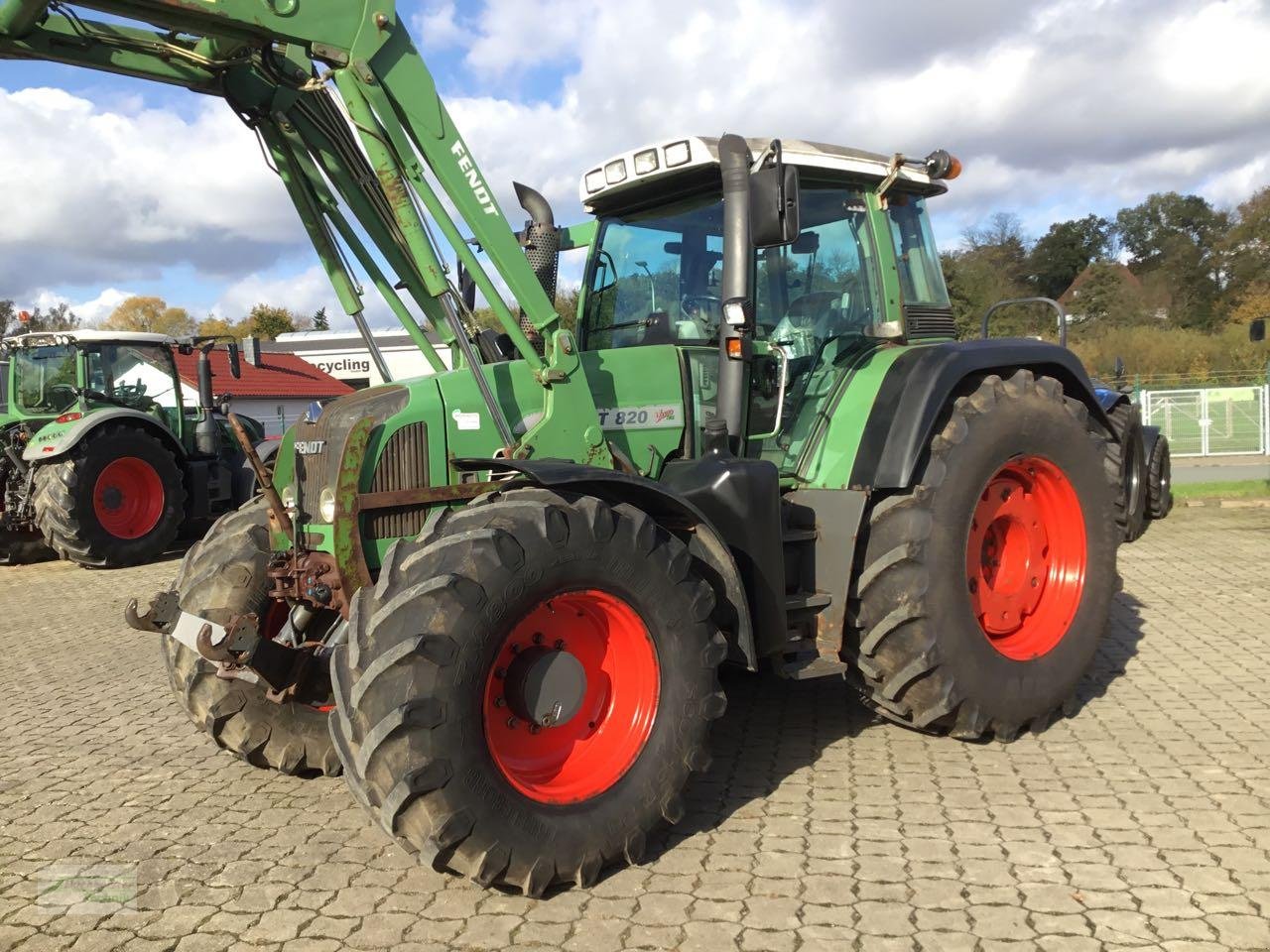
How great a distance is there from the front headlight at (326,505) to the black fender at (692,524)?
45 centimetres

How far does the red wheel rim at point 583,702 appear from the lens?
3.44m

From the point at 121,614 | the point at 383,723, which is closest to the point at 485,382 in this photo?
the point at 383,723

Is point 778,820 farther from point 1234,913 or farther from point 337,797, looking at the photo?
point 337,797

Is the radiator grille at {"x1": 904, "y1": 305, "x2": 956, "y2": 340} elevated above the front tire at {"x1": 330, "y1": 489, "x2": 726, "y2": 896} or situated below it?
above

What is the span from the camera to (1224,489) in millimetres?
14477

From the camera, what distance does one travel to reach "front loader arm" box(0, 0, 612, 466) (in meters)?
3.43

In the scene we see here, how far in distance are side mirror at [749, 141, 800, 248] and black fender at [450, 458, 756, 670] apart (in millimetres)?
1083

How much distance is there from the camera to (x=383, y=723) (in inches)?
118

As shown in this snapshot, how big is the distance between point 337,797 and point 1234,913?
3156 millimetres

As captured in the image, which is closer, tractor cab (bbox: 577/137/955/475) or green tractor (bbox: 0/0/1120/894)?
green tractor (bbox: 0/0/1120/894)

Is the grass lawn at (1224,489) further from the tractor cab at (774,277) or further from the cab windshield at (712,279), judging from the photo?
the cab windshield at (712,279)

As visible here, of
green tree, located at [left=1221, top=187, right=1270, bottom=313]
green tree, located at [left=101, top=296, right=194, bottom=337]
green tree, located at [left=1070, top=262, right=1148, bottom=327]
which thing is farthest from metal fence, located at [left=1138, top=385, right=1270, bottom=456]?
green tree, located at [left=101, top=296, right=194, bottom=337]
